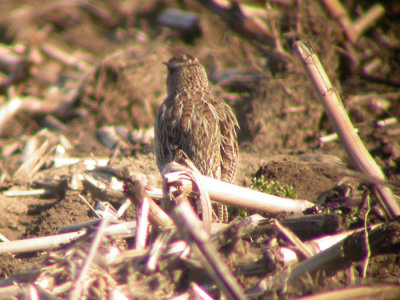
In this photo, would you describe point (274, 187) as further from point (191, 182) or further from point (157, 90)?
point (157, 90)

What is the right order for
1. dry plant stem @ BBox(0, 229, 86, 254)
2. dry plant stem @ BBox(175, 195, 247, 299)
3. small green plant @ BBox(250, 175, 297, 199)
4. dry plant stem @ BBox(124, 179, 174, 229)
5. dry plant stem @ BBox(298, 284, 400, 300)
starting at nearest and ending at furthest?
dry plant stem @ BBox(175, 195, 247, 299) → dry plant stem @ BBox(298, 284, 400, 300) → dry plant stem @ BBox(124, 179, 174, 229) → dry plant stem @ BBox(0, 229, 86, 254) → small green plant @ BBox(250, 175, 297, 199)

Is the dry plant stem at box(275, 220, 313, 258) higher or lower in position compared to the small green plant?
higher

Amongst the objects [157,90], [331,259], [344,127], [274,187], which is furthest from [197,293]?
[157,90]

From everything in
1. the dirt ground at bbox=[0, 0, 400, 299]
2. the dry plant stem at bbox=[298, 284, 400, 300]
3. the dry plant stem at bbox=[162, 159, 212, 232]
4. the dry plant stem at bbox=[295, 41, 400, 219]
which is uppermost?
the dry plant stem at bbox=[295, 41, 400, 219]

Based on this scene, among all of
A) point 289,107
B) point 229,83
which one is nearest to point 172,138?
point 289,107

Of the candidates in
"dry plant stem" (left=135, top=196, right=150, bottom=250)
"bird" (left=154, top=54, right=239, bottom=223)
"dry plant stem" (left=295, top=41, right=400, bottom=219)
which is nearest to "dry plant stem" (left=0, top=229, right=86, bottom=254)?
"dry plant stem" (left=135, top=196, right=150, bottom=250)

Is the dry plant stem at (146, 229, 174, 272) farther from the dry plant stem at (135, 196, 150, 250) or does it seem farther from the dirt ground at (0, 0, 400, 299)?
the dirt ground at (0, 0, 400, 299)

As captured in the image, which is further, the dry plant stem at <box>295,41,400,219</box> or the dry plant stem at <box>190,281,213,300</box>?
the dry plant stem at <box>295,41,400,219</box>

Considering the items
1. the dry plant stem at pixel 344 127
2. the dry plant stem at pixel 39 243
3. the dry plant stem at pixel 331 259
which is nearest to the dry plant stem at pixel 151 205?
the dry plant stem at pixel 331 259
